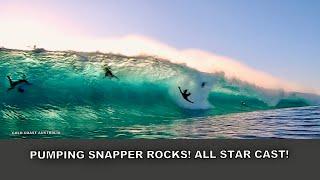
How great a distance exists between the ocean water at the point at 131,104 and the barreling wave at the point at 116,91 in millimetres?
15

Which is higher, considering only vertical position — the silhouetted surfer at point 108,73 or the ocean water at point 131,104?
the silhouetted surfer at point 108,73

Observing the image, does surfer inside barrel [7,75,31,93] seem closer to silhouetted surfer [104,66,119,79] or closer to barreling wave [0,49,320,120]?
barreling wave [0,49,320,120]

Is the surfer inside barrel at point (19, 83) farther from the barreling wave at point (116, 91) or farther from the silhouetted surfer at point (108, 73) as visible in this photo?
the silhouetted surfer at point (108, 73)

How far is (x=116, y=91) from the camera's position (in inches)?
303

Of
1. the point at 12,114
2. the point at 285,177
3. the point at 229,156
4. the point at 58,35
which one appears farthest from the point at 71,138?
the point at 285,177

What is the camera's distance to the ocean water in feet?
24.3

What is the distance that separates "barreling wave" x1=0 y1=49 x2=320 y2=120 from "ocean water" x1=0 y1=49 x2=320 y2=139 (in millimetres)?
15

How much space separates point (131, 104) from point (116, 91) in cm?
38

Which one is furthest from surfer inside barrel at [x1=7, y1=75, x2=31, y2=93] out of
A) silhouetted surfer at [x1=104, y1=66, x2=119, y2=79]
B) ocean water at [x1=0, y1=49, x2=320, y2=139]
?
silhouetted surfer at [x1=104, y1=66, x2=119, y2=79]

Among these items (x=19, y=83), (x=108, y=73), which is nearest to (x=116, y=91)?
(x=108, y=73)

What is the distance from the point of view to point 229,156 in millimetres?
7070

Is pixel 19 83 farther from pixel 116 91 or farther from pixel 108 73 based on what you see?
pixel 116 91

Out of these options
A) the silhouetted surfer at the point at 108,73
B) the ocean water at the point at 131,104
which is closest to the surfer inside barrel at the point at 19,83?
the ocean water at the point at 131,104

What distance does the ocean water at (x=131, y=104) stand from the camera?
741cm
